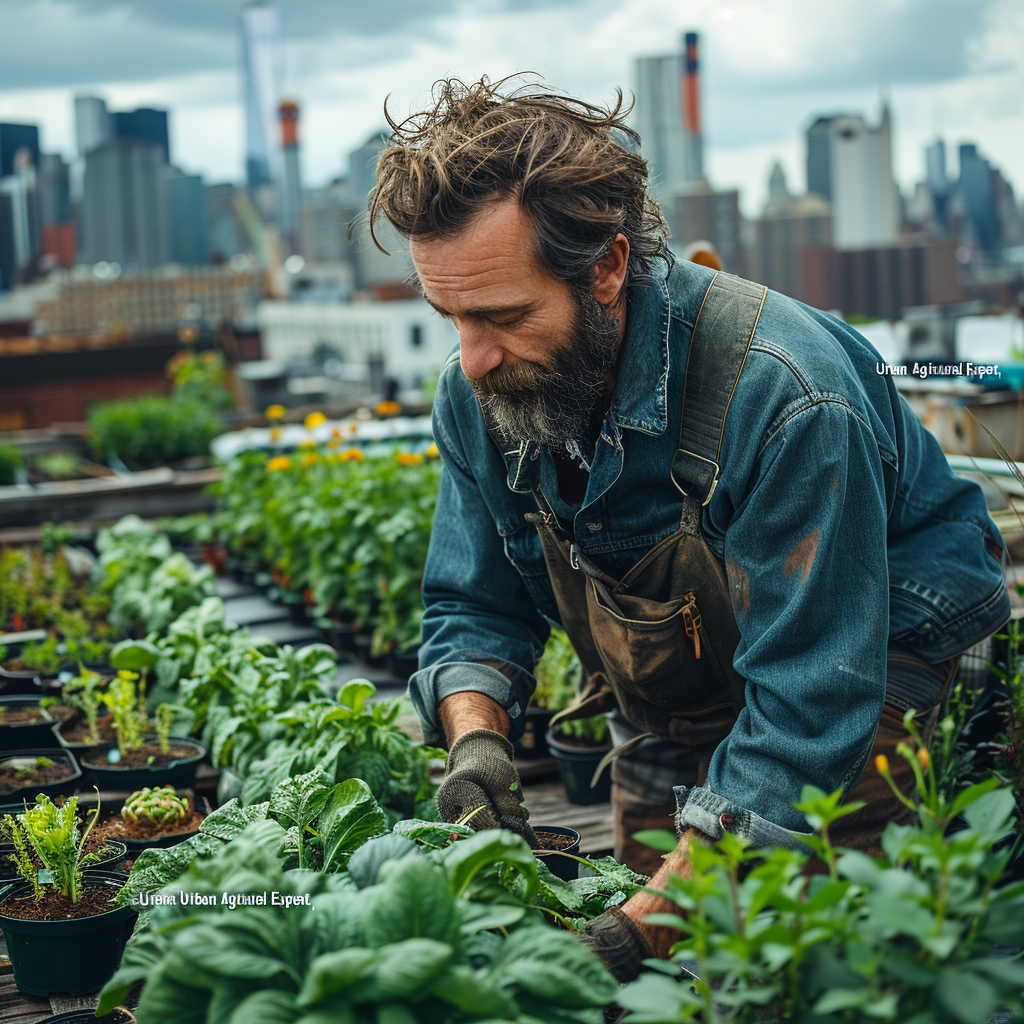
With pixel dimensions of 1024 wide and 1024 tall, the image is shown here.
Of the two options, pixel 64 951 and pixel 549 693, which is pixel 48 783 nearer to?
pixel 64 951

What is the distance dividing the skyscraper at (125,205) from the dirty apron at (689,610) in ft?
277

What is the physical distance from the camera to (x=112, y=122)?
90.2m

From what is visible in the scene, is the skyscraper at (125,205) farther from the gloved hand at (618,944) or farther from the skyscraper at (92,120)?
the gloved hand at (618,944)

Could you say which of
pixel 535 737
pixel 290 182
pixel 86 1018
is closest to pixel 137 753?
pixel 535 737

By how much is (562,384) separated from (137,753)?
1793 mm

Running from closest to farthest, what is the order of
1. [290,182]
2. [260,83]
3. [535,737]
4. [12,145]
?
[535,737] → [12,145] → [290,182] → [260,83]

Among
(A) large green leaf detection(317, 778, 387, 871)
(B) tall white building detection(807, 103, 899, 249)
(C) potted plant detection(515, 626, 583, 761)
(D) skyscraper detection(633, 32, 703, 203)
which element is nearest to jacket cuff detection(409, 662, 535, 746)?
(A) large green leaf detection(317, 778, 387, 871)

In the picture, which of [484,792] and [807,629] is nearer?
[807,629]

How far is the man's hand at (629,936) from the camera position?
4.65ft

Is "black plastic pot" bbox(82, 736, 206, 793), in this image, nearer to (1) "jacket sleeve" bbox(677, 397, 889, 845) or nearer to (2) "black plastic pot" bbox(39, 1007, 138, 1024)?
(2) "black plastic pot" bbox(39, 1007, 138, 1024)

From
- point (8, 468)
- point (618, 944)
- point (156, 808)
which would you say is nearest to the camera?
point (618, 944)

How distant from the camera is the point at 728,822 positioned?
1.62 m

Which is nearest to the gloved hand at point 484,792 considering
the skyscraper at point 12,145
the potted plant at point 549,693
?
the potted plant at point 549,693

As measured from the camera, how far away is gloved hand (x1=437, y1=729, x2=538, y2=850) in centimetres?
176
